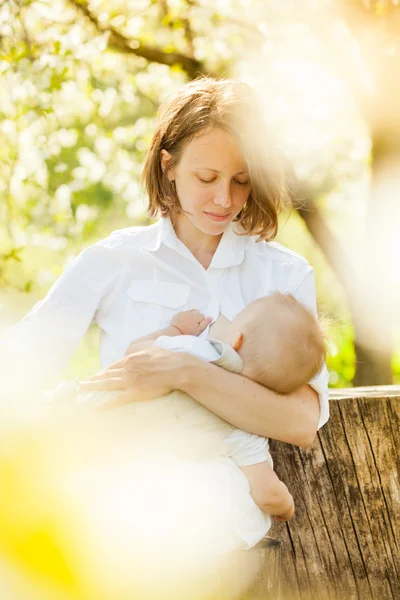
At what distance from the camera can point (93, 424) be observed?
202 cm

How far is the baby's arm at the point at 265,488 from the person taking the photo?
207cm

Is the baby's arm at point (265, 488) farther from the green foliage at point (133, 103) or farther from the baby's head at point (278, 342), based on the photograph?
the green foliage at point (133, 103)

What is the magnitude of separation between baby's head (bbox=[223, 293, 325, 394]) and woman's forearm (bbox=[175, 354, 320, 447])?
0.04 meters

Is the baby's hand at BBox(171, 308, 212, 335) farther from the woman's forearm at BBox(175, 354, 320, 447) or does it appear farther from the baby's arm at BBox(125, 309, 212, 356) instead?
the woman's forearm at BBox(175, 354, 320, 447)

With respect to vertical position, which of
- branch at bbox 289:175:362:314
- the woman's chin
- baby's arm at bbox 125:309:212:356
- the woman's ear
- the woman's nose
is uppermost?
the woman's ear

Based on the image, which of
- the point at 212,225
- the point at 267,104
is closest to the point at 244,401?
the point at 212,225

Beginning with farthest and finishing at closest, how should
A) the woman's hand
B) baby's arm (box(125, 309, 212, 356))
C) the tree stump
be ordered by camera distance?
the tree stump → baby's arm (box(125, 309, 212, 356)) → the woman's hand

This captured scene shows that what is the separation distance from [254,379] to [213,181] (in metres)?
0.63

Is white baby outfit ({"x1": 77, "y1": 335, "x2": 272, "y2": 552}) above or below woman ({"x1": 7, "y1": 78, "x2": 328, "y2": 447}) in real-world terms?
below

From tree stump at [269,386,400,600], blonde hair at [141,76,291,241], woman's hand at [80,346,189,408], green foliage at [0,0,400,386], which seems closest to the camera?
woman's hand at [80,346,189,408]

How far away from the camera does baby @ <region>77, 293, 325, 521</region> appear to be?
6.62 ft

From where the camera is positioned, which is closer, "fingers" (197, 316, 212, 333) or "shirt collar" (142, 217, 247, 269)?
"fingers" (197, 316, 212, 333)

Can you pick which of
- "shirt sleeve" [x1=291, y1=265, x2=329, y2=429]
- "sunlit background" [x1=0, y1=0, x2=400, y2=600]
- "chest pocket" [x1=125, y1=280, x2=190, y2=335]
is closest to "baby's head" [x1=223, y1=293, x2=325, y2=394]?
"shirt sleeve" [x1=291, y1=265, x2=329, y2=429]

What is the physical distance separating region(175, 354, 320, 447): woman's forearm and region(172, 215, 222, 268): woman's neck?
1.82 ft
